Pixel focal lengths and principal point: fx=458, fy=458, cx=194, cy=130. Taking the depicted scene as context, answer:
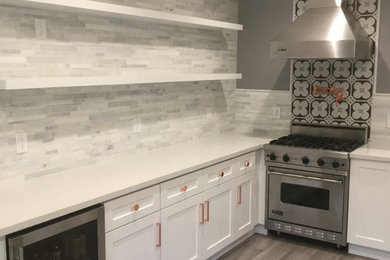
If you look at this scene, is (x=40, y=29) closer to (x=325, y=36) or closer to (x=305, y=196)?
(x=325, y=36)

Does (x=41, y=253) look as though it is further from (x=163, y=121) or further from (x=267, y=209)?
(x=267, y=209)

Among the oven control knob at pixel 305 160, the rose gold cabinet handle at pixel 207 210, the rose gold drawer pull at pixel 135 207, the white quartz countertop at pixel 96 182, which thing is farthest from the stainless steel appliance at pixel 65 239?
→ the oven control knob at pixel 305 160

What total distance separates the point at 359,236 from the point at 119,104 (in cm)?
223

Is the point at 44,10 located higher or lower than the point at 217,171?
higher

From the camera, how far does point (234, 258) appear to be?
12.4 ft

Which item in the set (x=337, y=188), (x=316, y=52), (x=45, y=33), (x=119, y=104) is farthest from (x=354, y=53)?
(x=45, y=33)

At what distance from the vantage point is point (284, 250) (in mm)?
3945

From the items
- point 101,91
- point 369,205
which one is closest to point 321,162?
point 369,205

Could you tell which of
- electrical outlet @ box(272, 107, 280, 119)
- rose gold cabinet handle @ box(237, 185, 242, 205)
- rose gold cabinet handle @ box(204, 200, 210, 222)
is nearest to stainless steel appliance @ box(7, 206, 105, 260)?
rose gold cabinet handle @ box(204, 200, 210, 222)

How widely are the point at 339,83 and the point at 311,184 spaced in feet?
3.38

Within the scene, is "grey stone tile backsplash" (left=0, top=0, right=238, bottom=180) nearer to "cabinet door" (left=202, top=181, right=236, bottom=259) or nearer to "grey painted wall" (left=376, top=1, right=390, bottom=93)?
"cabinet door" (left=202, top=181, right=236, bottom=259)

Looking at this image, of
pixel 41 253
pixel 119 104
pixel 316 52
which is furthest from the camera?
pixel 316 52

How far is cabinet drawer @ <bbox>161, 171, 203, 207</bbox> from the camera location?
2944 mm

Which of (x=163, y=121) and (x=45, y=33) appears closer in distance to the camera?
(x=45, y=33)
